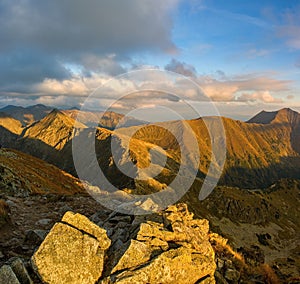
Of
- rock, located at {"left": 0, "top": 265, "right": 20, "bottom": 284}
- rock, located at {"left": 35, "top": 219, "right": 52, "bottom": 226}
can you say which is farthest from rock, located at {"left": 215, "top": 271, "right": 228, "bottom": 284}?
rock, located at {"left": 35, "top": 219, "right": 52, "bottom": 226}

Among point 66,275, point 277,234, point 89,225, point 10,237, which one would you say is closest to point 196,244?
point 89,225

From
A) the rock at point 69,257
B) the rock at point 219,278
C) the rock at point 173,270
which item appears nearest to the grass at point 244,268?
the rock at point 219,278

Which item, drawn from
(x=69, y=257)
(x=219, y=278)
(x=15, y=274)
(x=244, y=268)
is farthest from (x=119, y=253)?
(x=244, y=268)

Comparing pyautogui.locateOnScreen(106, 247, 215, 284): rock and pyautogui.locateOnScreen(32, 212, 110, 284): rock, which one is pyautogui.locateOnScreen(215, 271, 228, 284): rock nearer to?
pyautogui.locateOnScreen(106, 247, 215, 284): rock

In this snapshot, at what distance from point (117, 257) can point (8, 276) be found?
16.0 ft

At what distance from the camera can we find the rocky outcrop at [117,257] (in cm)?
1273

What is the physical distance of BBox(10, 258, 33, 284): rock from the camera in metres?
12.0

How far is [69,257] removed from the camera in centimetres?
1300

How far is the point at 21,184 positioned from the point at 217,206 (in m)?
162

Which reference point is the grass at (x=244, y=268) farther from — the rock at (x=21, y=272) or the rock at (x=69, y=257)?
the rock at (x=21, y=272)

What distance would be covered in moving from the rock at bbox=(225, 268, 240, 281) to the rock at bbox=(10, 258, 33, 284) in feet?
41.4

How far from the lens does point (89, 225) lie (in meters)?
15.0

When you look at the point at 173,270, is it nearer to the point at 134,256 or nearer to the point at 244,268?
the point at 134,256

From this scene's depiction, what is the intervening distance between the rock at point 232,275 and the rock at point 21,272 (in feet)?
41.4
